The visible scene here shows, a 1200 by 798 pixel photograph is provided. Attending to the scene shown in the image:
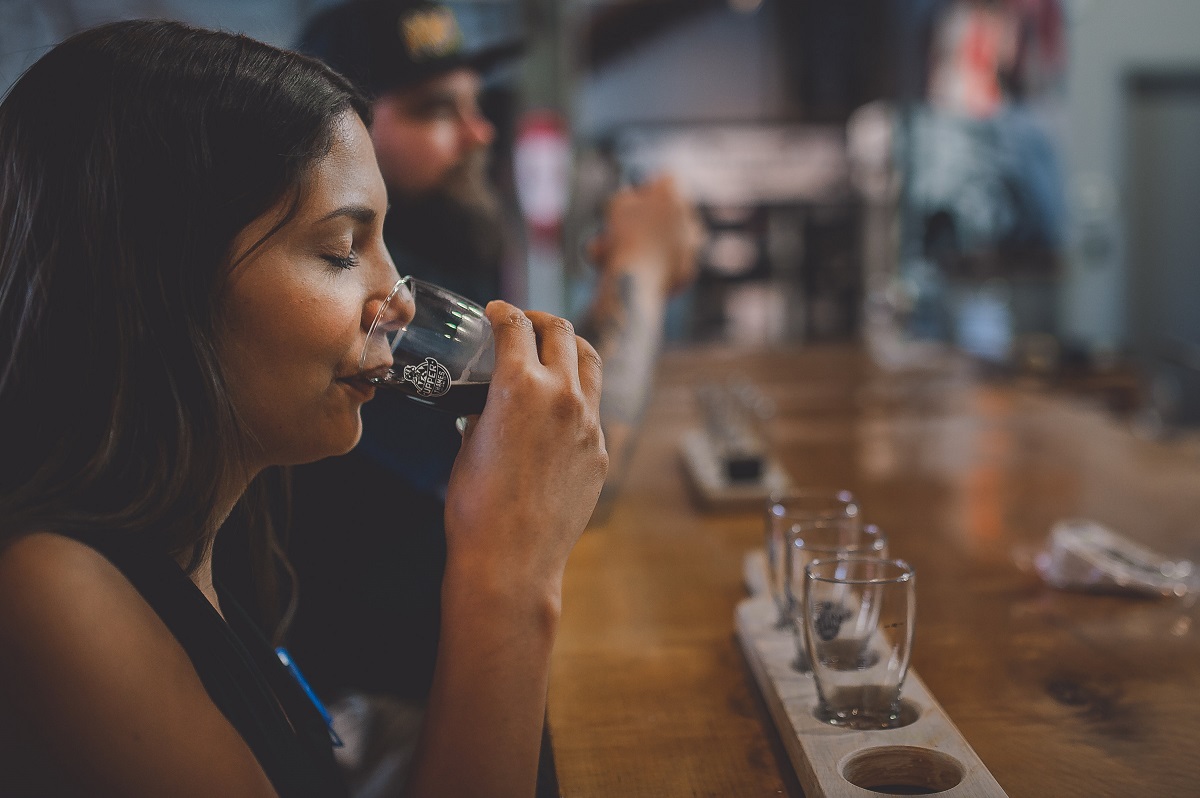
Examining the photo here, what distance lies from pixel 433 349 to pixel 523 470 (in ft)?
0.44

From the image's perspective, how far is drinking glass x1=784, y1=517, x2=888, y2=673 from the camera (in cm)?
106

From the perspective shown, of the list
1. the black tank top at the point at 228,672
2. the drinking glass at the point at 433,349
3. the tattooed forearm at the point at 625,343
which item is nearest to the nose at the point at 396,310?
the drinking glass at the point at 433,349

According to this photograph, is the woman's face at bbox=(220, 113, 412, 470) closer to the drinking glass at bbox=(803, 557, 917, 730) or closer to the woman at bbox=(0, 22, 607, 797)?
the woman at bbox=(0, 22, 607, 797)

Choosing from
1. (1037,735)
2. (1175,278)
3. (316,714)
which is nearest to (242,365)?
(316,714)

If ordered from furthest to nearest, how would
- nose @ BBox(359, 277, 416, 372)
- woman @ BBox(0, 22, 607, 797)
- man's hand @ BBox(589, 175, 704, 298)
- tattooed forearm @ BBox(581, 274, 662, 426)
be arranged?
man's hand @ BBox(589, 175, 704, 298)
tattooed forearm @ BBox(581, 274, 662, 426)
nose @ BBox(359, 277, 416, 372)
woman @ BBox(0, 22, 607, 797)

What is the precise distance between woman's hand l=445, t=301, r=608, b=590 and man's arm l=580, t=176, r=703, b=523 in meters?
1.22

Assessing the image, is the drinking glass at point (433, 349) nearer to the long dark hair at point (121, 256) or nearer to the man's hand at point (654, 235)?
the long dark hair at point (121, 256)

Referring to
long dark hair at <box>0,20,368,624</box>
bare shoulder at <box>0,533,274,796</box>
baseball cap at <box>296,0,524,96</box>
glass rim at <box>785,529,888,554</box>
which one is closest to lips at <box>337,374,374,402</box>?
long dark hair at <box>0,20,368,624</box>

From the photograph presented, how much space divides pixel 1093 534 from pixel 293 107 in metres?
1.18

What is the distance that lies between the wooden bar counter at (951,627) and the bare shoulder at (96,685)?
30cm

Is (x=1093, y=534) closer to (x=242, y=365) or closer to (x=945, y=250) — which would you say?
(x=242, y=365)

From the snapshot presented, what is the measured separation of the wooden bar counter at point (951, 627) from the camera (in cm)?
89

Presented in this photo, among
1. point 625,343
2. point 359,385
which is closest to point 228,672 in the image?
point 359,385

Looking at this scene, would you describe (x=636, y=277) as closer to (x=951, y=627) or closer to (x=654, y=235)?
(x=654, y=235)
